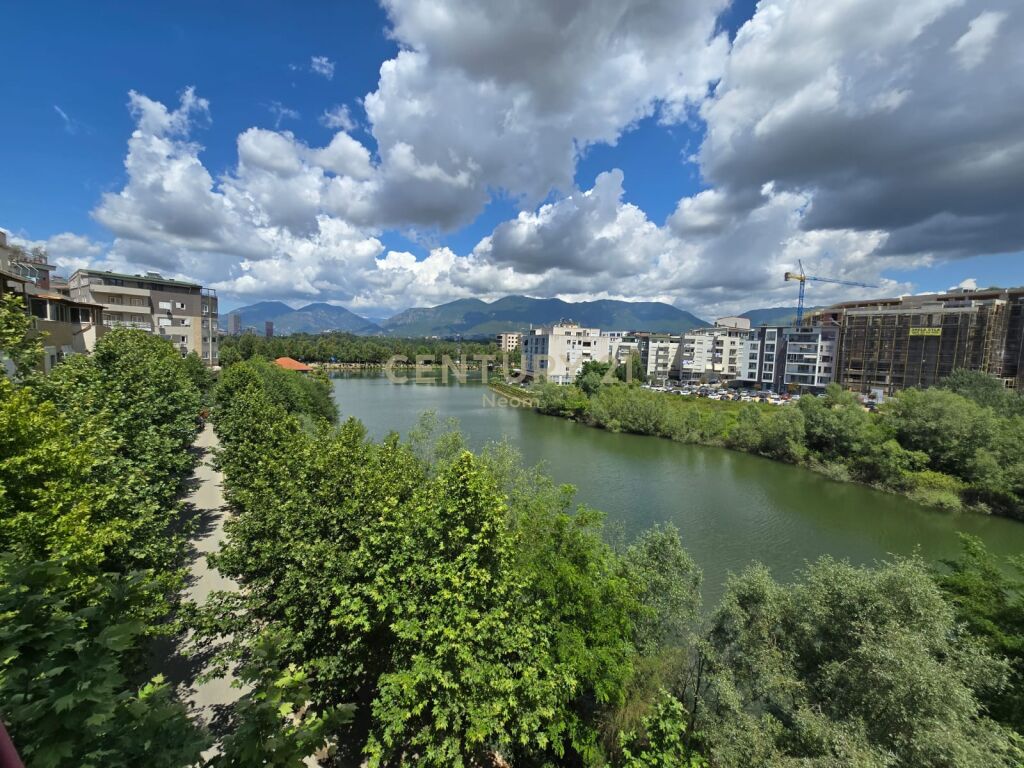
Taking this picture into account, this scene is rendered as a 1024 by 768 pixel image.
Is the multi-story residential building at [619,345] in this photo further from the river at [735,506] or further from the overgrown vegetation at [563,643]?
the overgrown vegetation at [563,643]

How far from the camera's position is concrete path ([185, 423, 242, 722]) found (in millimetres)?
7008

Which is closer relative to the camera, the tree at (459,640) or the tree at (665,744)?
the tree at (665,744)

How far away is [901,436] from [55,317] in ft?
129

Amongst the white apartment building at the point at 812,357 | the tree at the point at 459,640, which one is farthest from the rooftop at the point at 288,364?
the white apartment building at the point at 812,357

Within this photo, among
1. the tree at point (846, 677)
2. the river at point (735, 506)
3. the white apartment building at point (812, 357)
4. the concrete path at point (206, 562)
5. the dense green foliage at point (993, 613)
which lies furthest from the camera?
the white apartment building at point (812, 357)

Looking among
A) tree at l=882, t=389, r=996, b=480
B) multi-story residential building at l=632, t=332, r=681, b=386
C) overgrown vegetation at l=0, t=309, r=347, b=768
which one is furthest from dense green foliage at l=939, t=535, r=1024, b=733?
multi-story residential building at l=632, t=332, r=681, b=386

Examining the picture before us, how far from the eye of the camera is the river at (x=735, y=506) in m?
Answer: 15.9

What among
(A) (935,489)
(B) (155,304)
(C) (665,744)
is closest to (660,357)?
(A) (935,489)

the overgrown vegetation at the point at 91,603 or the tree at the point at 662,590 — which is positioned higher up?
the overgrown vegetation at the point at 91,603

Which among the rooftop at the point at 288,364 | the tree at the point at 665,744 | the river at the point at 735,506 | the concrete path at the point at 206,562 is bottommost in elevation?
the river at the point at 735,506

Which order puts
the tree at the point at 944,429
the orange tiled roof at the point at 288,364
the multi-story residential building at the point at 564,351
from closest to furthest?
the tree at the point at 944,429
the orange tiled roof at the point at 288,364
the multi-story residential building at the point at 564,351

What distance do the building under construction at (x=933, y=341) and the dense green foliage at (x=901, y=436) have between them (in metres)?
12.1

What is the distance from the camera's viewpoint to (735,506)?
64.9 ft

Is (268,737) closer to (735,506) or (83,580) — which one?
(83,580)
